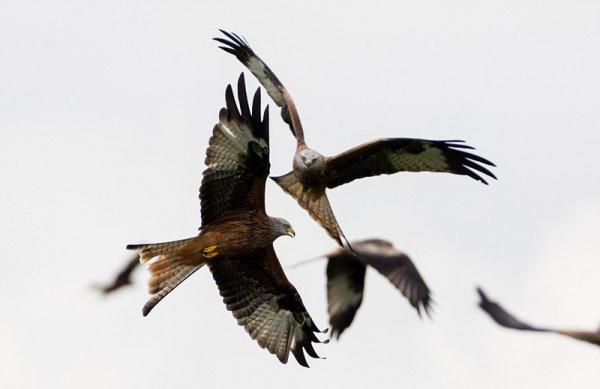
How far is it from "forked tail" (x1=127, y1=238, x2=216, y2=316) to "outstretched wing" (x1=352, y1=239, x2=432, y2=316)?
2955 millimetres

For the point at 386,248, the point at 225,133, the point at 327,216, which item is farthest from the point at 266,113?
the point at 386,248

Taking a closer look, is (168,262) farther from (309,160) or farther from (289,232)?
(309,160)

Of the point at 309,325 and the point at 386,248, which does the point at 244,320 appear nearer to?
the point at 309,325

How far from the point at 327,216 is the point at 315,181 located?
37 centimetres

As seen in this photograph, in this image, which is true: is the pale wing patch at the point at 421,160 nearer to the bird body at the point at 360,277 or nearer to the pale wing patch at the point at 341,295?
the bird body at the point at 360,277

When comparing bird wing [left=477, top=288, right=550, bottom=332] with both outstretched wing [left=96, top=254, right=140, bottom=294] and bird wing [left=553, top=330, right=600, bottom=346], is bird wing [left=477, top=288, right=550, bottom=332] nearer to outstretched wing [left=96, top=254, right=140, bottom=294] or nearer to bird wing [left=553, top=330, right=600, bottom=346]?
bird wing [left=553, top=330, right=600, bottom=346]

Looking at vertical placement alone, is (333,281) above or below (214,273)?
below

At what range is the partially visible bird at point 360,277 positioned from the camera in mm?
14398

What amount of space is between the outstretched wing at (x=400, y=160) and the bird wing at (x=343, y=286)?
122 inches

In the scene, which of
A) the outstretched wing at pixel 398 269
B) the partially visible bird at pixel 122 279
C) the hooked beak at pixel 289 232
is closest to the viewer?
the hooked beak at pixel 289 232

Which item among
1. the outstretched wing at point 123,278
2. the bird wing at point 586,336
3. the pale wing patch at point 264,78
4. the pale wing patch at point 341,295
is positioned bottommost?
the pale wing patch at point 341,295

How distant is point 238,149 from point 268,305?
6.23 feet

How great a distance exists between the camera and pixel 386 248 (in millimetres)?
15172

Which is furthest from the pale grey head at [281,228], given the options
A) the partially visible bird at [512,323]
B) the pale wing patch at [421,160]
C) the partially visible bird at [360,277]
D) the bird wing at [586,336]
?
the bird wing at [586,336]
